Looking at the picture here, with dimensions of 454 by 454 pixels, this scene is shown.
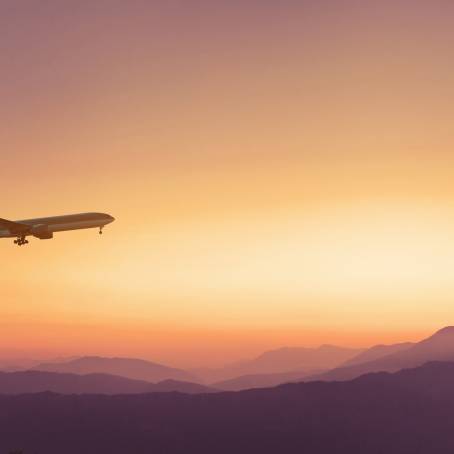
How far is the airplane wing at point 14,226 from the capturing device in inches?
5817

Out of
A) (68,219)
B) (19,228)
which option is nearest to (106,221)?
(68,219)

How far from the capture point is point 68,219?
15362 cm

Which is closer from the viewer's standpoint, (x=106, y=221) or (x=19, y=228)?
(x=19, y=228)

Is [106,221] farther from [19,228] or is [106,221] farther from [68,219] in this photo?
[19,228]

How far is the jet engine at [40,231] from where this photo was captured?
14788 centimetres

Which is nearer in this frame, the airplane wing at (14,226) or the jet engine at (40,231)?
the airplane wing at (14,226)

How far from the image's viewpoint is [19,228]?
147750mm

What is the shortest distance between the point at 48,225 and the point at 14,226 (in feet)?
22.2

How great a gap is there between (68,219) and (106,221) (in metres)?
8.34

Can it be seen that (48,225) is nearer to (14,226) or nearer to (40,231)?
(40,231)

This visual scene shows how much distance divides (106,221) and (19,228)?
18.9 metres

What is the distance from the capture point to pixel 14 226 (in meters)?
148

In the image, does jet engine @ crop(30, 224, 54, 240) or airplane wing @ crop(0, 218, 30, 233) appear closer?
airplane wing @ crop(0, 218, 30, 233)

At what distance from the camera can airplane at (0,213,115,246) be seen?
148 metres
